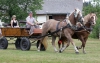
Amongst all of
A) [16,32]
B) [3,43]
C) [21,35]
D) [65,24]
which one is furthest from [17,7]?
[65,24]

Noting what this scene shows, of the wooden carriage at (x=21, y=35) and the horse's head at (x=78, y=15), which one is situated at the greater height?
the horse's head at (x=78, y=15)

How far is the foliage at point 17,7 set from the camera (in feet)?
121

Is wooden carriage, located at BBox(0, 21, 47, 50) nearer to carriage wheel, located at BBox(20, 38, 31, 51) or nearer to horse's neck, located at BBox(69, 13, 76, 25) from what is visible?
carriage wheel, located at BBox(20, 38, 31, 51)

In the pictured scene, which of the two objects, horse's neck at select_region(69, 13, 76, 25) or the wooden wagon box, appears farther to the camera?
the wooden wagon box

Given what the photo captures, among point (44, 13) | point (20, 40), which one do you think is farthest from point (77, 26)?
point (44, 13)

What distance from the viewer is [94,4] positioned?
4138 centimetres

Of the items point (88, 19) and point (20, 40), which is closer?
point (88, 19)

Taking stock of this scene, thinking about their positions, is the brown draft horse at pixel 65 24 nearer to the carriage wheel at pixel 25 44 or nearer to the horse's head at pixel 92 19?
the horse's head at pixel 92 19

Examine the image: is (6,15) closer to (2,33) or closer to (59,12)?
(2,33)

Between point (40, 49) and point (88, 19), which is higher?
point (88, 19)

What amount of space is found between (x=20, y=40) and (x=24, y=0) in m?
18.4

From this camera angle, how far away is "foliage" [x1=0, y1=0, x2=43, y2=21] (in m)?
36.8

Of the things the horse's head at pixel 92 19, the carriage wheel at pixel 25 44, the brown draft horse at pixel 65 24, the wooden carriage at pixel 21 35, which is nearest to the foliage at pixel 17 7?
the wooden carriage at pixel 21 35

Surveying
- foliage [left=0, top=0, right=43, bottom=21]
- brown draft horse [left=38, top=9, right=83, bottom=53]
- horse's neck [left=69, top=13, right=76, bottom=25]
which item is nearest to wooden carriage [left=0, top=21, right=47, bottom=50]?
brown draft horse [left=38, top=9, right=83, bottom=53]
